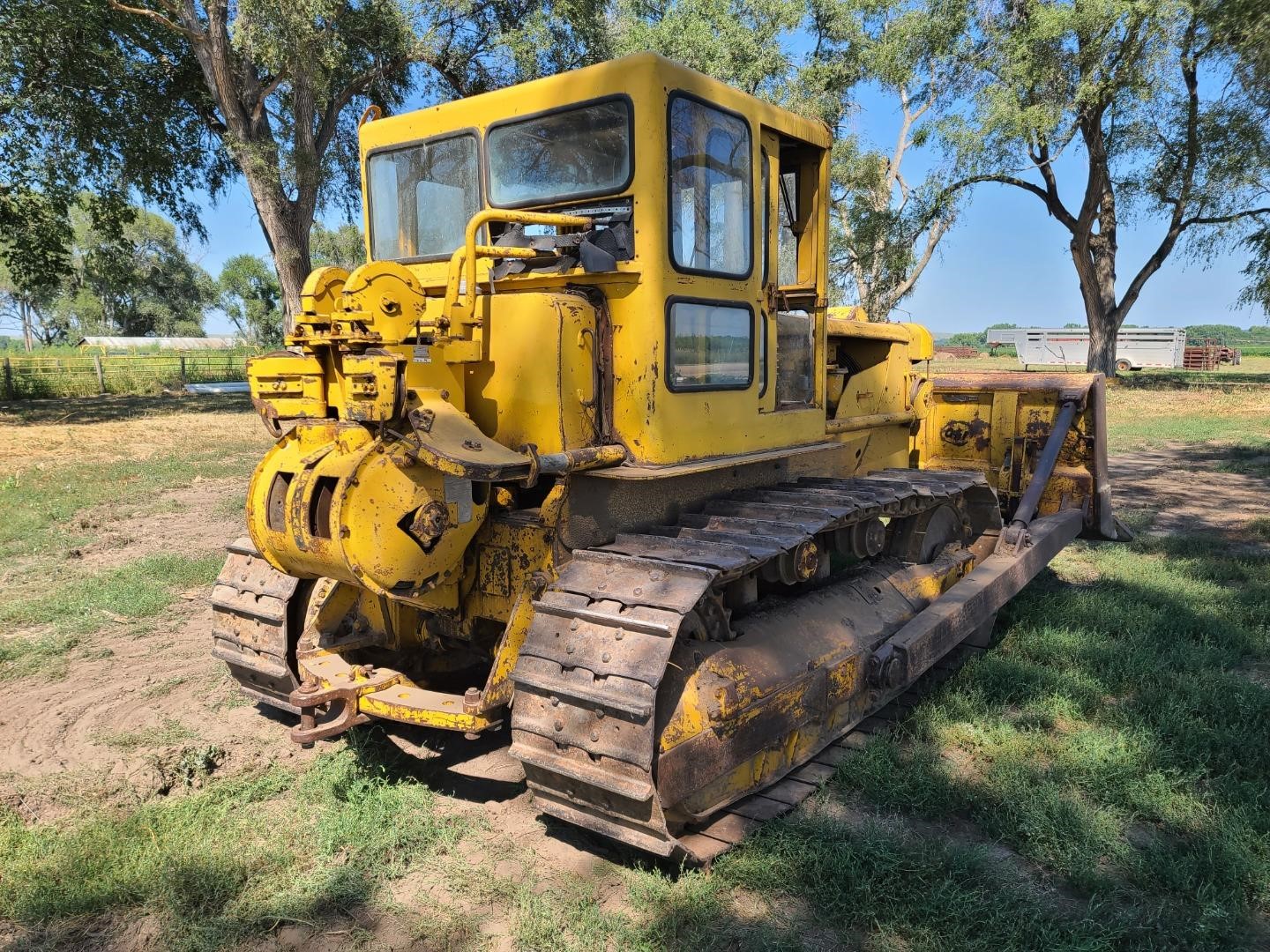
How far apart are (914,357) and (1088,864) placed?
422 cm

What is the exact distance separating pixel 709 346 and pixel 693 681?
1570 millimetres

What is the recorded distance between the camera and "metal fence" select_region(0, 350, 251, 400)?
83.3 ft

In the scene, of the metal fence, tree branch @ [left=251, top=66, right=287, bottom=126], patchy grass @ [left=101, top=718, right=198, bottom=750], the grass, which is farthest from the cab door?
the metal fence

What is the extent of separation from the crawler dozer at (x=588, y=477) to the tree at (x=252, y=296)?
244ft

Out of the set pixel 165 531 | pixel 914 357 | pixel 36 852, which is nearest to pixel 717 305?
pixel 914 357

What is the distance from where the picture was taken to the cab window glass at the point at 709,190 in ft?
12.3

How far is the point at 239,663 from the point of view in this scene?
436 centimetres

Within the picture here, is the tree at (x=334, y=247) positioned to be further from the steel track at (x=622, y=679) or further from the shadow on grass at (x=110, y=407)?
the steel track at (x=622, y=679)

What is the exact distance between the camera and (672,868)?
10.9 feet

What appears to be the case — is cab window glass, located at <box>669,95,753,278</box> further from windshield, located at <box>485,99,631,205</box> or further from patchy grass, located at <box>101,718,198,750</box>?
patchy grass, located at <box>101,718,198,750</box>

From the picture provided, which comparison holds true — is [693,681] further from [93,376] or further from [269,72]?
[93,376]

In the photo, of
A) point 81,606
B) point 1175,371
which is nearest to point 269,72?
point 81,606

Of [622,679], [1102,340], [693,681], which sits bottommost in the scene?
[693,681]

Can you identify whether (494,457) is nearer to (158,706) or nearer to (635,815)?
(635,815)
